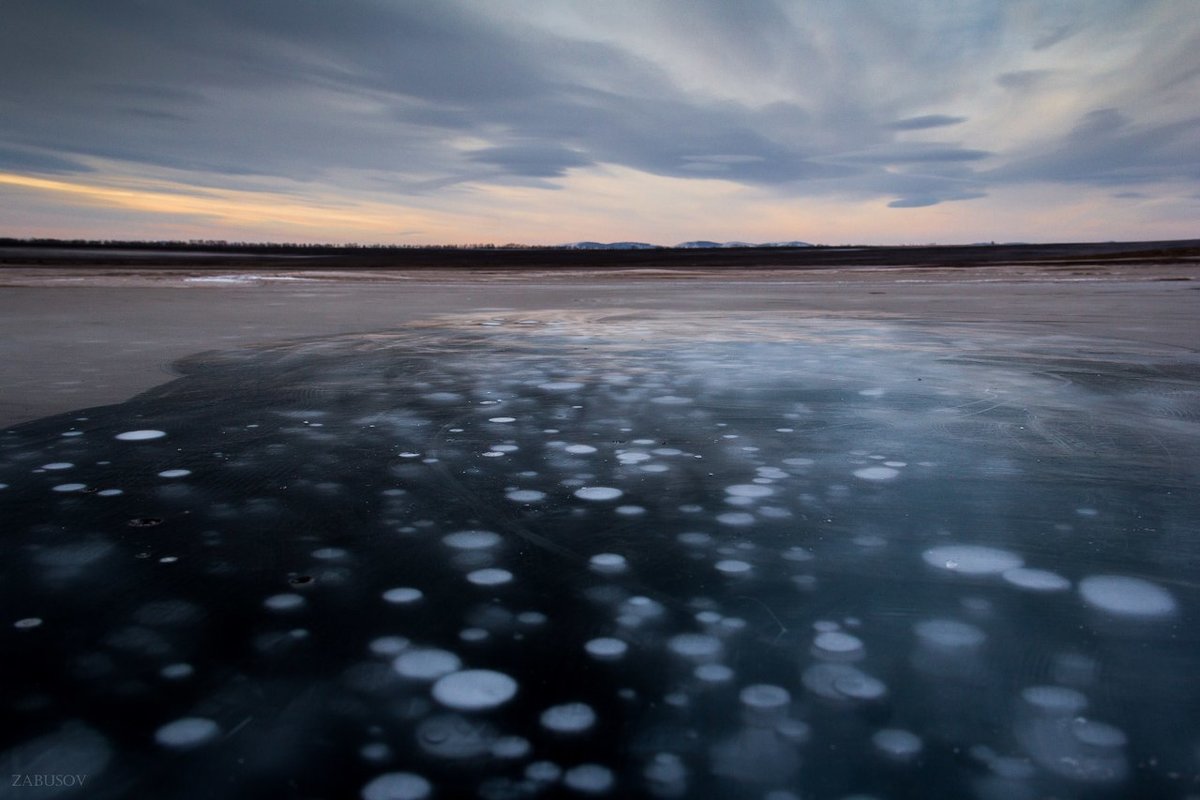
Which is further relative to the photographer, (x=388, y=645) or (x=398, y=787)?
(x=388, y=645)

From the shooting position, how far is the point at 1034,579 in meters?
2.05

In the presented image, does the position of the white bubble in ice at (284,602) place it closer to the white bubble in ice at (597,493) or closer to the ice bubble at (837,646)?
the white bubble in ice at (597,493)

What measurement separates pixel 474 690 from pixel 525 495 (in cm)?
120

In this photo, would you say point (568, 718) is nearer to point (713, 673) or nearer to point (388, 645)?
point (713, 673)

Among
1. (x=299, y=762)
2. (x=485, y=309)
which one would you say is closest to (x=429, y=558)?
(x=299, y=762)

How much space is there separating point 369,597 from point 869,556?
4.29 ft

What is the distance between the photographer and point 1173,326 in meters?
8.53

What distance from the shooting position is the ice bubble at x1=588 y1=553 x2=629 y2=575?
2100mm

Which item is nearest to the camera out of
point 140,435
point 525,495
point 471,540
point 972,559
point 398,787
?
point 398,787

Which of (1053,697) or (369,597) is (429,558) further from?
(1053,697)

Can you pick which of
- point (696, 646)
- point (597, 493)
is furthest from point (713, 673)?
point (597, 493)

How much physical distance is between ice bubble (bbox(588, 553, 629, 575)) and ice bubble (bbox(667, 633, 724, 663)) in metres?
0.37

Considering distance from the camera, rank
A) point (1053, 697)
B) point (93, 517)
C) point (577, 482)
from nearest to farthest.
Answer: point (1053, 697)
point (93, 517)
point (577, 482)

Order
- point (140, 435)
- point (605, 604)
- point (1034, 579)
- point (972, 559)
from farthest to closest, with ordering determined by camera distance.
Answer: point (140, 435) < point (972, 559) < point (1034, 579) < point (605, 604)
